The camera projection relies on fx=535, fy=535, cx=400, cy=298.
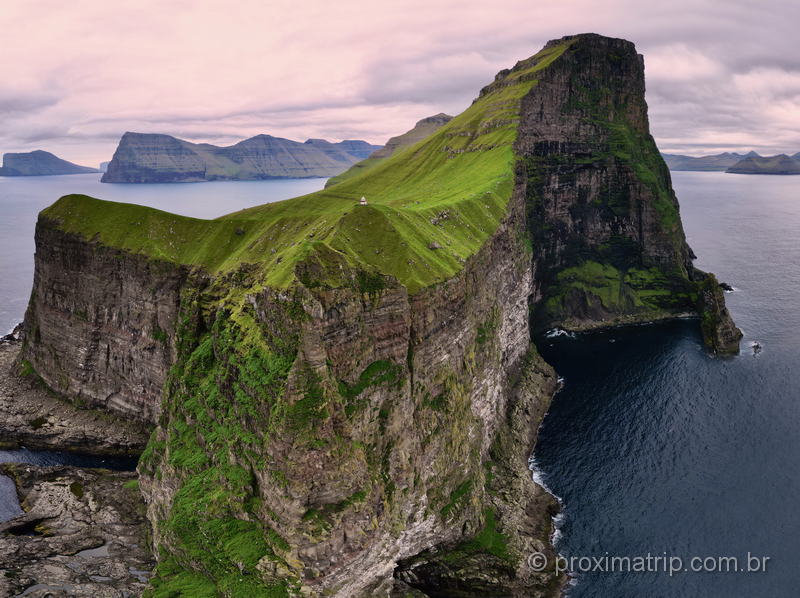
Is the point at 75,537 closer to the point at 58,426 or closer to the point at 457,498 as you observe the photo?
the point at 58,426

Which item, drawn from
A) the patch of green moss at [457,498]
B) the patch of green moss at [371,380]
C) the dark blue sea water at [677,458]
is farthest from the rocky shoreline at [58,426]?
the dark blue sea water at [677,458]

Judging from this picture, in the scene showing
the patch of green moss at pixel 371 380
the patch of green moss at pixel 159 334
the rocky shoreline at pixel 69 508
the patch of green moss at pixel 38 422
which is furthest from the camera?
the patch of green moss at pixel 38 422

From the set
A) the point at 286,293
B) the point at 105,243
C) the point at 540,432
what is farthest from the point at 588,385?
the point at 105,243

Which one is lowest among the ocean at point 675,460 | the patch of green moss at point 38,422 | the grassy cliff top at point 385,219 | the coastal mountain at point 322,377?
the ocean at point 675,460

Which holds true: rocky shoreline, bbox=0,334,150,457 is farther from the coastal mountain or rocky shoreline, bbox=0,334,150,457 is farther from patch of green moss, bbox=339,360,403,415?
patch of green moss, bbox=339,360,403,415

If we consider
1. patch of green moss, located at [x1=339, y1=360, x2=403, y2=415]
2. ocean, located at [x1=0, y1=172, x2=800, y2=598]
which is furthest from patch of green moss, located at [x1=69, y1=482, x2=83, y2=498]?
patch of green moss, located at [x1=339, y1=360, x2=403, y2=415]

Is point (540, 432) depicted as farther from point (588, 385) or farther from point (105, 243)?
point (105, 243)

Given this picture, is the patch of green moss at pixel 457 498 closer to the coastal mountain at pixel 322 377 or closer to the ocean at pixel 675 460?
the coastal mountain at pixel 322 377

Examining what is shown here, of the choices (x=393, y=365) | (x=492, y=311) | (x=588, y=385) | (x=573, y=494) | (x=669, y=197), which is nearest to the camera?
(x=393, y=365)
